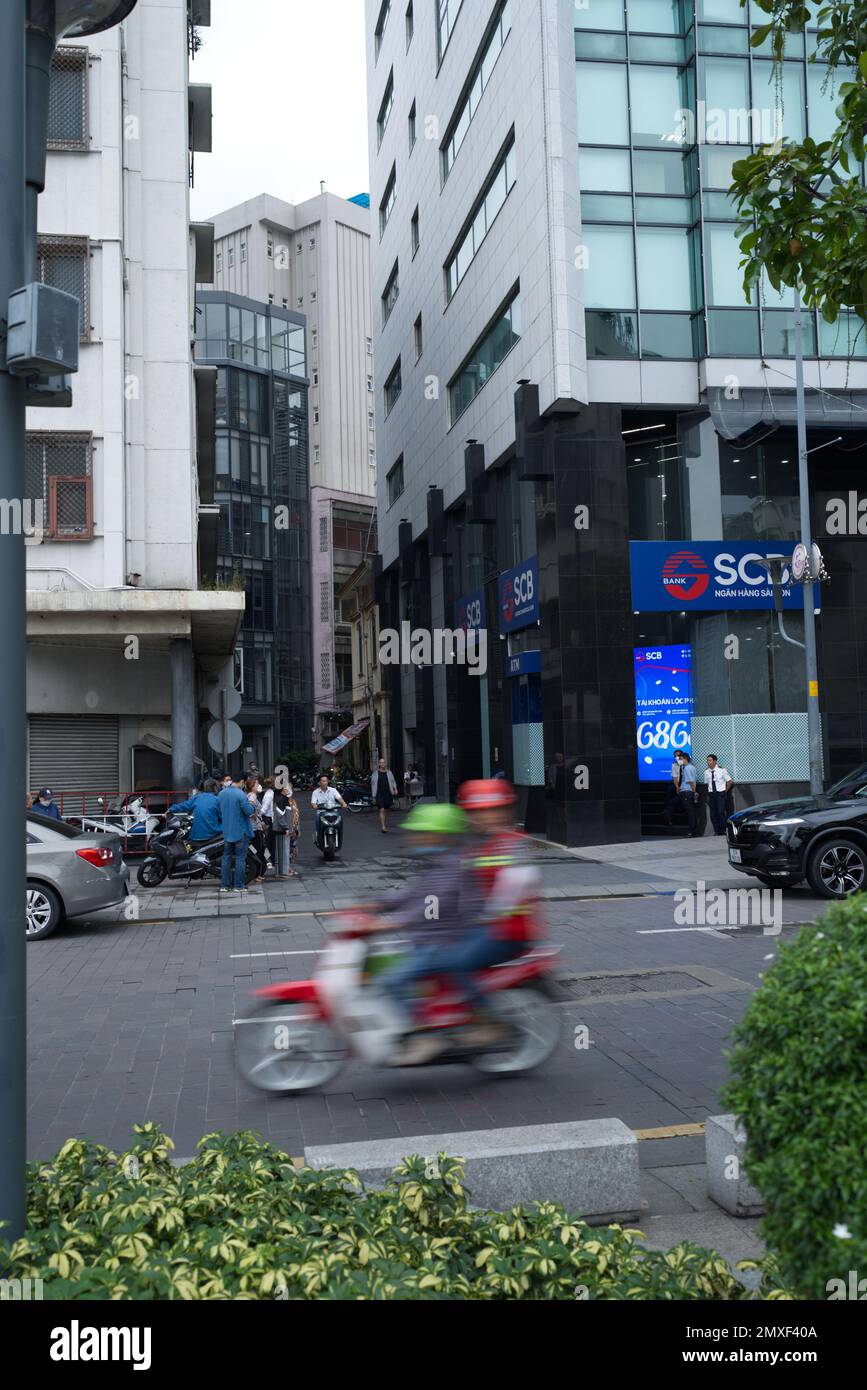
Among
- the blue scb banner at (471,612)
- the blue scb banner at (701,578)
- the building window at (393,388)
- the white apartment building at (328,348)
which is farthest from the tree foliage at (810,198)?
A: the white apartment building at (328,348)

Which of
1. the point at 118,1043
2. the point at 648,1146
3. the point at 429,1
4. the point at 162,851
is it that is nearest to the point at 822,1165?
the point at 648,1146

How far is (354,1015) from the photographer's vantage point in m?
6.66

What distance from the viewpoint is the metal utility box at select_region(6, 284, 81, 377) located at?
3.23 m

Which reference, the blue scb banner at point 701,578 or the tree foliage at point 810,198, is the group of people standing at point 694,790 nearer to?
the blue scb banner at point 701,578

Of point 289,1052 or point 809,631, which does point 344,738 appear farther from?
point 289,1052

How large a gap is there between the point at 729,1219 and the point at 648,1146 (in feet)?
3.19

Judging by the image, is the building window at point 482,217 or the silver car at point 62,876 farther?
the building window at point 482,217

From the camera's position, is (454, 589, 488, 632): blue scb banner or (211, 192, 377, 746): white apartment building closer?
(454, 589, 488, 632): blue scb banner

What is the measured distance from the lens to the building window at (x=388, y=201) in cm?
4575

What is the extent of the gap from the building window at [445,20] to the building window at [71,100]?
12.8m

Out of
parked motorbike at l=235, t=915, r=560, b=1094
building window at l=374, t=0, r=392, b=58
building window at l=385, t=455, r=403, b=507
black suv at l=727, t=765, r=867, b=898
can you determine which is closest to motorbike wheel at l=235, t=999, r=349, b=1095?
parked motorbike at l=235, t=915, r=560, b=1094

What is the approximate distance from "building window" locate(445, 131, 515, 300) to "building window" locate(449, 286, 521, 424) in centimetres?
246

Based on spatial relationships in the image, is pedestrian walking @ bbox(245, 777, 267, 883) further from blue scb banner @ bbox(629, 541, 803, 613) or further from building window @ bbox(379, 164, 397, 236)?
building window @ bbox(379, 164, 397, 236)

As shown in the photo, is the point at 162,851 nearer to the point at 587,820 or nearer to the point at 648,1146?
the point at 587,820
